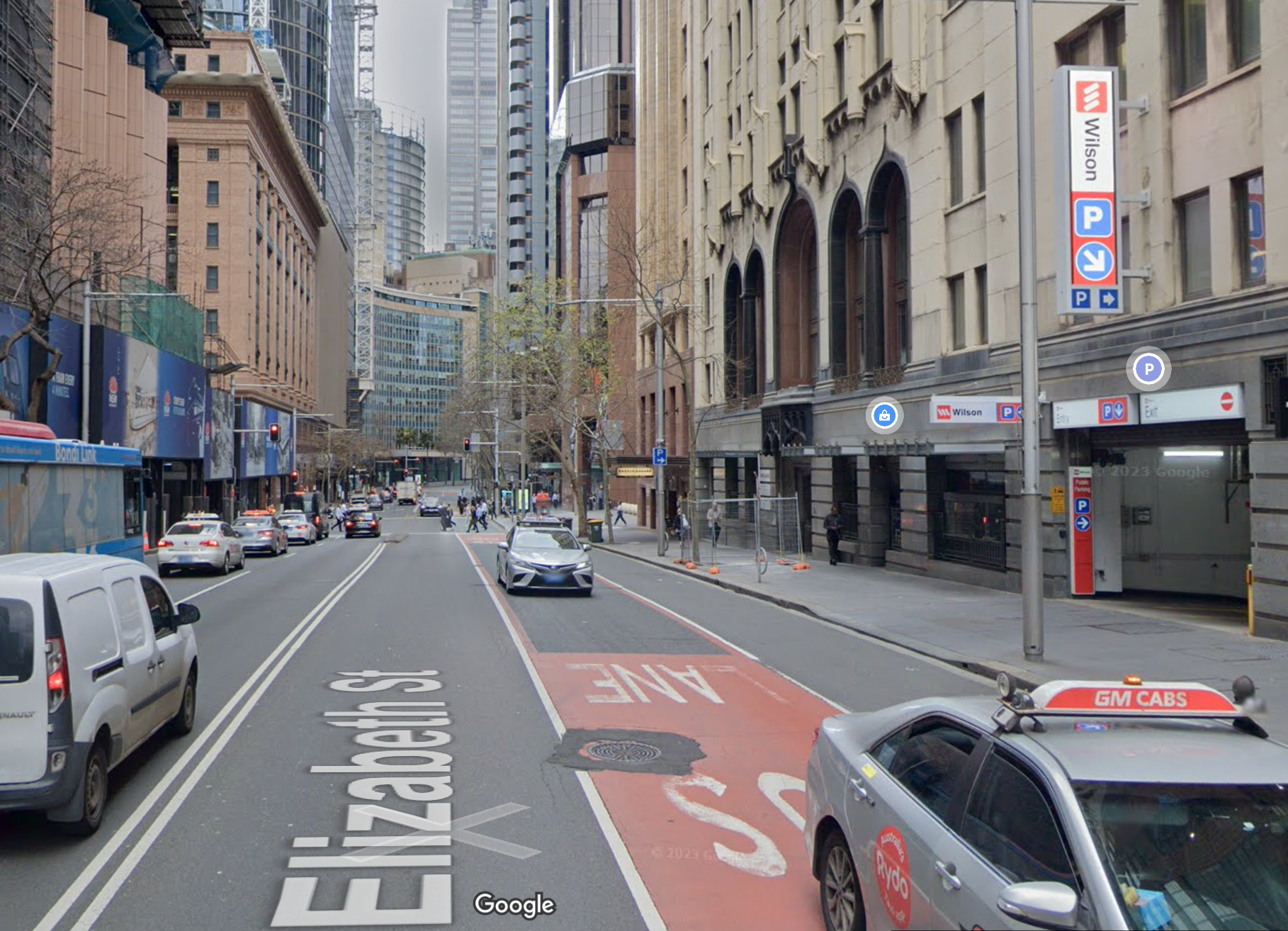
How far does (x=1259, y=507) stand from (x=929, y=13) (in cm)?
1545

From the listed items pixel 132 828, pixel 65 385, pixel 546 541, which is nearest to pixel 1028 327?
pixel 132 828

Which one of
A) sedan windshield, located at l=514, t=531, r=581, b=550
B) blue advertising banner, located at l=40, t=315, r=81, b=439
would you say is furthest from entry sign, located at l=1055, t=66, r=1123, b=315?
blue advertising banner, located at l=40, t=315, r=81, b=439

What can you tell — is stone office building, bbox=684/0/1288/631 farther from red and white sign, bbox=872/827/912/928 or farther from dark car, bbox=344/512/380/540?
dark car, bbox=344/512/380/540

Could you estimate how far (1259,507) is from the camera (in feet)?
53.6

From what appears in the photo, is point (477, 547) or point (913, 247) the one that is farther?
point (477, 547)

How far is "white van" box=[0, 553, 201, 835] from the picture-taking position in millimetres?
6812

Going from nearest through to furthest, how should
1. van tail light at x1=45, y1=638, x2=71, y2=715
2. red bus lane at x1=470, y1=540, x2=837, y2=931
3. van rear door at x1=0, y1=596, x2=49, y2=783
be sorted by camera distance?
red bus lane at x1=470, y1=540, x2=837, y2=931 < van rear door at x1=0, y1=596, x2=49, y2=783 < van tail light at x1=45, y1=638, x2=71, y2=715

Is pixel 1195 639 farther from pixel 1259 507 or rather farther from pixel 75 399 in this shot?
pixel 75 399

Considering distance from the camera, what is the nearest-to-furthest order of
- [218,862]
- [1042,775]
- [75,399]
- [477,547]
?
→ 1. [1042,775]
2. [218,862]
3. [75,399]
4. [477,547]

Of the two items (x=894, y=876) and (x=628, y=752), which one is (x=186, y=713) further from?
(x=894, y=876)

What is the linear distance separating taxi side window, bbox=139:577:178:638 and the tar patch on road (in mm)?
3410

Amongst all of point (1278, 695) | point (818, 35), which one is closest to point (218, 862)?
point (1278, 695)

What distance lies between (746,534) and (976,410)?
27.5 m

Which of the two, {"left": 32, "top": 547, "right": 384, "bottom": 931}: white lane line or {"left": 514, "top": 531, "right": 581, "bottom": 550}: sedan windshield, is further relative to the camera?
{"left": 514, "top": 531, "right": 581, "bottom": 550}: sedan windshield
